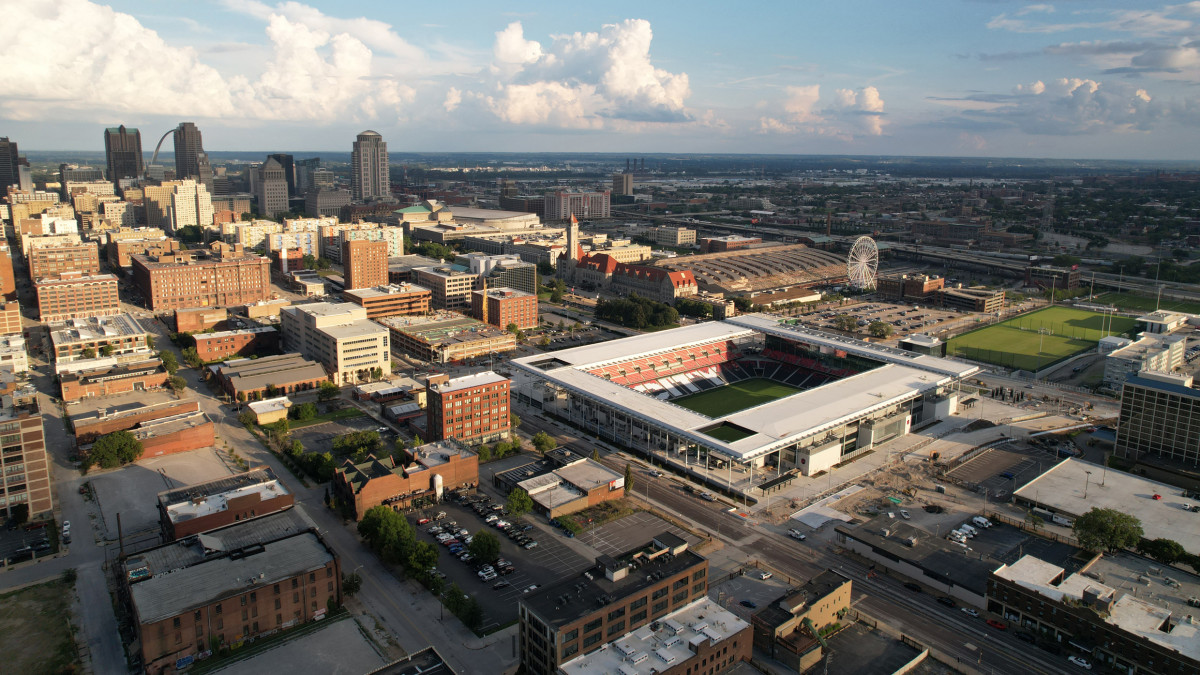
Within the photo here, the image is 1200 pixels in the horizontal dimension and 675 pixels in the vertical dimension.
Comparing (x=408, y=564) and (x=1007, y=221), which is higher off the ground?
(x=1007, y=221)

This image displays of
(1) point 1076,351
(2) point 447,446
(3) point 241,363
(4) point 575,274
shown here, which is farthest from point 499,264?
(1) point 1076,351

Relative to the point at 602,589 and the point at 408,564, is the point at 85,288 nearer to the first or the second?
the point at 408,564

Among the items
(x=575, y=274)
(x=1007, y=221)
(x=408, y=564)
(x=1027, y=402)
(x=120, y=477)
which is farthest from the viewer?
(x=1007, y=221)

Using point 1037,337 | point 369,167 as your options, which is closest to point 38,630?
point 1037,337

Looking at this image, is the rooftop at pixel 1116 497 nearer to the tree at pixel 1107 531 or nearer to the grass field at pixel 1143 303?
the tree at pixel 1107 531

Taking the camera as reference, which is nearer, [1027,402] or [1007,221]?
[1027,402]

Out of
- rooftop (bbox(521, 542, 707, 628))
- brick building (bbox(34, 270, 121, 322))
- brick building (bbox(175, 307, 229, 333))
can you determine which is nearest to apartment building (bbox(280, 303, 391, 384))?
brick building (bbox(175, 307, 229, 333))

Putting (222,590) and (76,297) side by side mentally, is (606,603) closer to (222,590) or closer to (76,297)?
(222,590)

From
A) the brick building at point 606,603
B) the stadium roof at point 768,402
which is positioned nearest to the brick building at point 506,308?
the stadium roof at point 768,402
